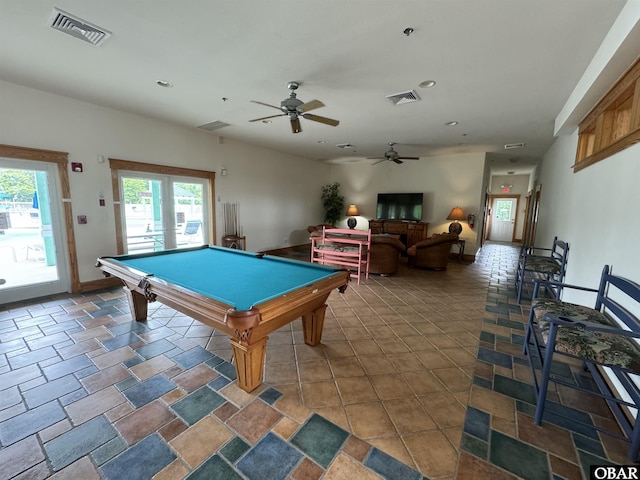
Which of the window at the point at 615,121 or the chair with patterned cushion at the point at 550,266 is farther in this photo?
the chair with patterned cushion at the point at 550,266

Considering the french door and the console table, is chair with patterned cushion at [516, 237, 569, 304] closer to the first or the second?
the console table

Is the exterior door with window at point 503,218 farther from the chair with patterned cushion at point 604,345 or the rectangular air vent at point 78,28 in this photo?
the rectangular air vent at point 78,28

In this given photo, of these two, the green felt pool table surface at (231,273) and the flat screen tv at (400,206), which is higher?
the flat screen tv at (400,206)

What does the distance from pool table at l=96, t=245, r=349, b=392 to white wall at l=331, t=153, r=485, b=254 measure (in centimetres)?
613

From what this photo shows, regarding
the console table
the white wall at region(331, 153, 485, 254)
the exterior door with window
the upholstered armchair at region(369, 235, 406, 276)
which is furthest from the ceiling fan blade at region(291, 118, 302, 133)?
the exterior door with window

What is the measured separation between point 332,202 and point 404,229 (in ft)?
8.37

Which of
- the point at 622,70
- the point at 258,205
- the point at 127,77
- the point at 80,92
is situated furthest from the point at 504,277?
the point at 80,92

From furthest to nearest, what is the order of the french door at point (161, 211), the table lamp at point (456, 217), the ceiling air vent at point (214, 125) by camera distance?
the table lamp at point (456, 217), the ceiling air vent at point (214, 125), the french door at point (161, 211)

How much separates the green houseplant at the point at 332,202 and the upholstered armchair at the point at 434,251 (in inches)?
139

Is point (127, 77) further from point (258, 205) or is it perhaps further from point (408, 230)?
point (408, 230)

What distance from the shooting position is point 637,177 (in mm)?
1984

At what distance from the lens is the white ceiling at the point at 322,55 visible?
1.96 meters

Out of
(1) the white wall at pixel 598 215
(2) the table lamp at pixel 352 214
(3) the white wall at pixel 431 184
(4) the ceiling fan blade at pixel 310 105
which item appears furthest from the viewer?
(2) the table lamp at pixel 352 214

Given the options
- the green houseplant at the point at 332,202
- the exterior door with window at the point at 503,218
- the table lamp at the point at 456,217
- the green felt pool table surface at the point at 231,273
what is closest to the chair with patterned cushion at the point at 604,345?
the green felt pool table surface at the point at 231,273
